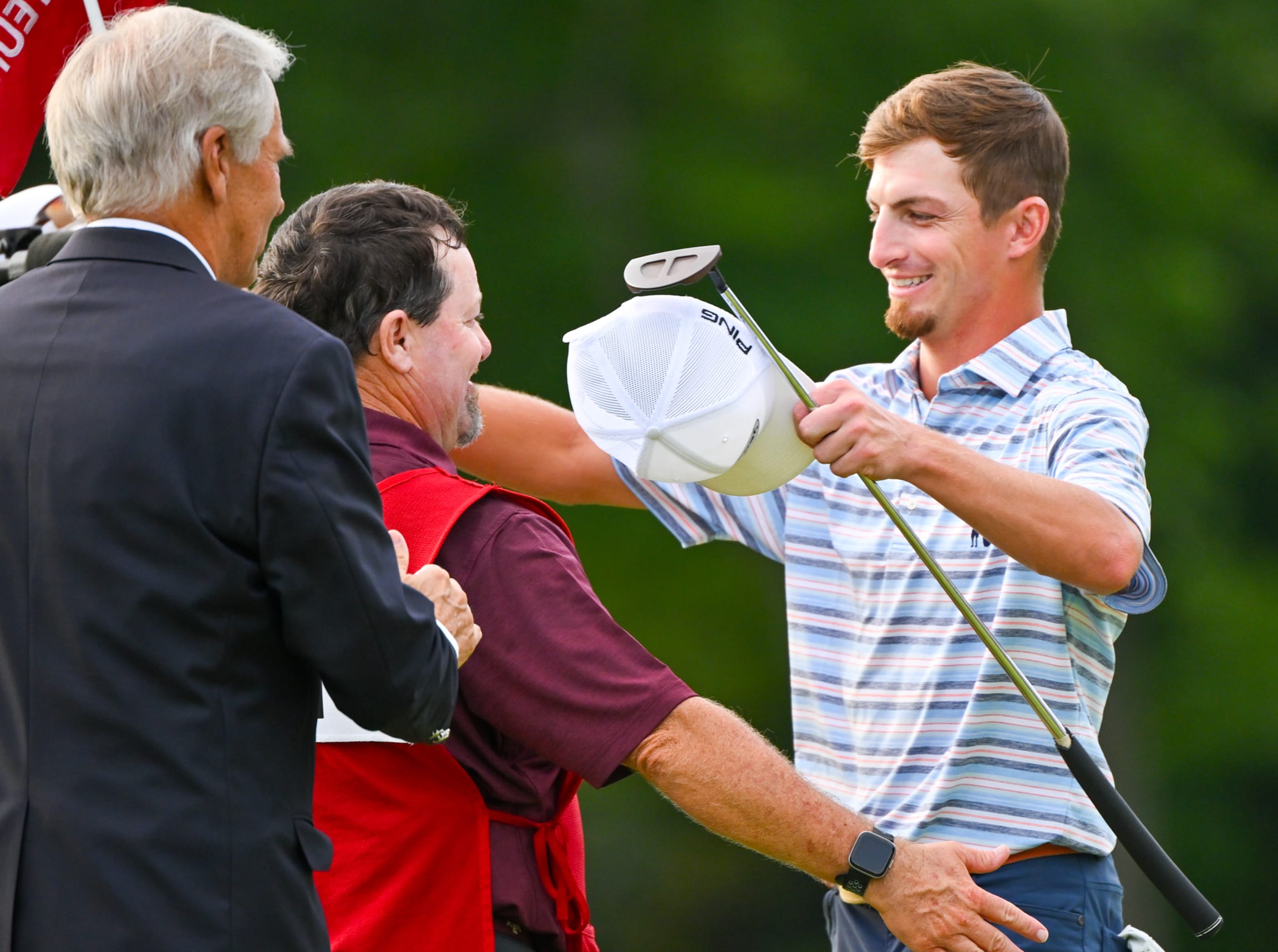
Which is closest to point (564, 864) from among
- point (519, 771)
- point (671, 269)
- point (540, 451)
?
point (519, 771)

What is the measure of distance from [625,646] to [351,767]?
→ 18.4 inches

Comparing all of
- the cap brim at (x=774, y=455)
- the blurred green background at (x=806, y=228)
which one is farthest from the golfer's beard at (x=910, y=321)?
the blurred green background at (x=806, y=228)

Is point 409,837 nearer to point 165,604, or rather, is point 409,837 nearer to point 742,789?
point 742,789

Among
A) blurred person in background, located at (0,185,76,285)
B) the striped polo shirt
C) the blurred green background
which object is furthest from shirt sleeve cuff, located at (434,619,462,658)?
the blurred green background

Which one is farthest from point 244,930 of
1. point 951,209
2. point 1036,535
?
point 951,209

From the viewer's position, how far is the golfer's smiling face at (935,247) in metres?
3.56

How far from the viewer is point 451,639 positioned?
2.38 m

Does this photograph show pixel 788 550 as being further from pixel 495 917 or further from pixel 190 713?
pixel 190 713

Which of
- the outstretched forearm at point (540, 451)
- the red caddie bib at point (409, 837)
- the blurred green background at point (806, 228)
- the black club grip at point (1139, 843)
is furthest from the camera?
the blurred green background at point (806, 228)

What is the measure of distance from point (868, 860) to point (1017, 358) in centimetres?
116

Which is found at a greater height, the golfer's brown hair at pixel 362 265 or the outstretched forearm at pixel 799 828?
the golfer's brown hair at pixel 362 265

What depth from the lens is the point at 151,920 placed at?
2.08m

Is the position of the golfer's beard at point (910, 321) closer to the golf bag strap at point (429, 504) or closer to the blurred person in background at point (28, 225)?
the golf bag strap at point (429, 504)

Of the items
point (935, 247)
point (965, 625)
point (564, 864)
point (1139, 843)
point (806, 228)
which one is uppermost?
point (935, 247)
